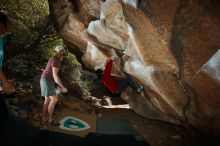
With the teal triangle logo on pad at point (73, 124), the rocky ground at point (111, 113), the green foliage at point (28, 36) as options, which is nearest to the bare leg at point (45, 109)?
the rocky ground at point (111, 113)

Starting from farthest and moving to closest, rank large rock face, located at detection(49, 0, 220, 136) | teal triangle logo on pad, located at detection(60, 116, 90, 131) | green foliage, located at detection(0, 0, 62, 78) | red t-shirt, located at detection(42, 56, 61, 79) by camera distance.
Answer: green foliage, located at detection(0, 0, 62, 78), teal triangle logo on pad, located at detection(60, 116, 90, 131), red t-shirt, located at detection(42, 56, 61, 79), large rock face, located at detection(49, 0, 220, 136)

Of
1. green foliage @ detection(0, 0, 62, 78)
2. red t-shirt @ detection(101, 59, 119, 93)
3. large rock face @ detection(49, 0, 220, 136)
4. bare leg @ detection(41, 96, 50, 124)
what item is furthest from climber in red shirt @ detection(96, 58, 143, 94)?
green foliage @ detection(0, 0, 62, 78)

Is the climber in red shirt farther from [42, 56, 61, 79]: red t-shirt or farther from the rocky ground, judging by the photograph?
[42, 56, 61, 79]: red t-shirt

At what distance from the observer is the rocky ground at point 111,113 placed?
7727 mm

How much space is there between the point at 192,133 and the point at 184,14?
346 cm

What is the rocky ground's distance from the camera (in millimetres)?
7727

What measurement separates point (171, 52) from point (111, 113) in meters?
3.75

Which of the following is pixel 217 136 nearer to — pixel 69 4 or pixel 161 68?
pixel 161 68

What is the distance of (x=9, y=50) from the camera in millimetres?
12008

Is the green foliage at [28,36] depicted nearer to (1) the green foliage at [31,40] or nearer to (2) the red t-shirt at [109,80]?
(1) the green foliage at [31,40]

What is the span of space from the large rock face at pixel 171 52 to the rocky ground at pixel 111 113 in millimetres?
329

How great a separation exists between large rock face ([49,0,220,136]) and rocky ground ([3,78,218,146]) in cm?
33

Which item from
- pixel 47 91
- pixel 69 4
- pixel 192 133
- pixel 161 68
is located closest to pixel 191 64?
pixel 161 68

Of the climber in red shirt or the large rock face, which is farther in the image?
the climber in red shirt
